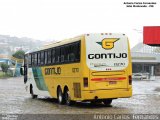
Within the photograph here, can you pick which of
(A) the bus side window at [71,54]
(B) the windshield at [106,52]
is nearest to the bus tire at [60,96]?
(A) the bus side window at [71,54]

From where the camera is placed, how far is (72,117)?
1542cm

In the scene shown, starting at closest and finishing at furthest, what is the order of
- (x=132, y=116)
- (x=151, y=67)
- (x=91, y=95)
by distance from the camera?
(x=132, y=116) < (x=91, y=95) < (x=151, y=67)

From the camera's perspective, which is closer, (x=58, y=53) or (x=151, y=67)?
(x=58, y=53)

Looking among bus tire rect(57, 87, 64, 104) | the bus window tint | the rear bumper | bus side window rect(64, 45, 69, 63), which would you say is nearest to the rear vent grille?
the rear bumper

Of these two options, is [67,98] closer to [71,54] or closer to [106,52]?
[71,54]

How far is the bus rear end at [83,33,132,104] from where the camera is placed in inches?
749

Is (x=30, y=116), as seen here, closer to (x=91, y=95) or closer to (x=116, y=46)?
(x=91, y=95)

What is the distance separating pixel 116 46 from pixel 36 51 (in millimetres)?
7682

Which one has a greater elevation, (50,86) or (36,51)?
(36,51)

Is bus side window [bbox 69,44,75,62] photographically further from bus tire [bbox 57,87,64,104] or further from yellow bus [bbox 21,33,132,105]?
bus tire [bbox 57,87,64,104]

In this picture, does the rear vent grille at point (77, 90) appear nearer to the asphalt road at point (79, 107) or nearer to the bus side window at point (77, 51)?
the asphalt road at point (79, 107)

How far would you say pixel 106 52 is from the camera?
19344mm

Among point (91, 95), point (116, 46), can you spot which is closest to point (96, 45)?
point (116, 46)

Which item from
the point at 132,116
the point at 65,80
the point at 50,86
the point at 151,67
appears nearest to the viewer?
the point at 132,116
